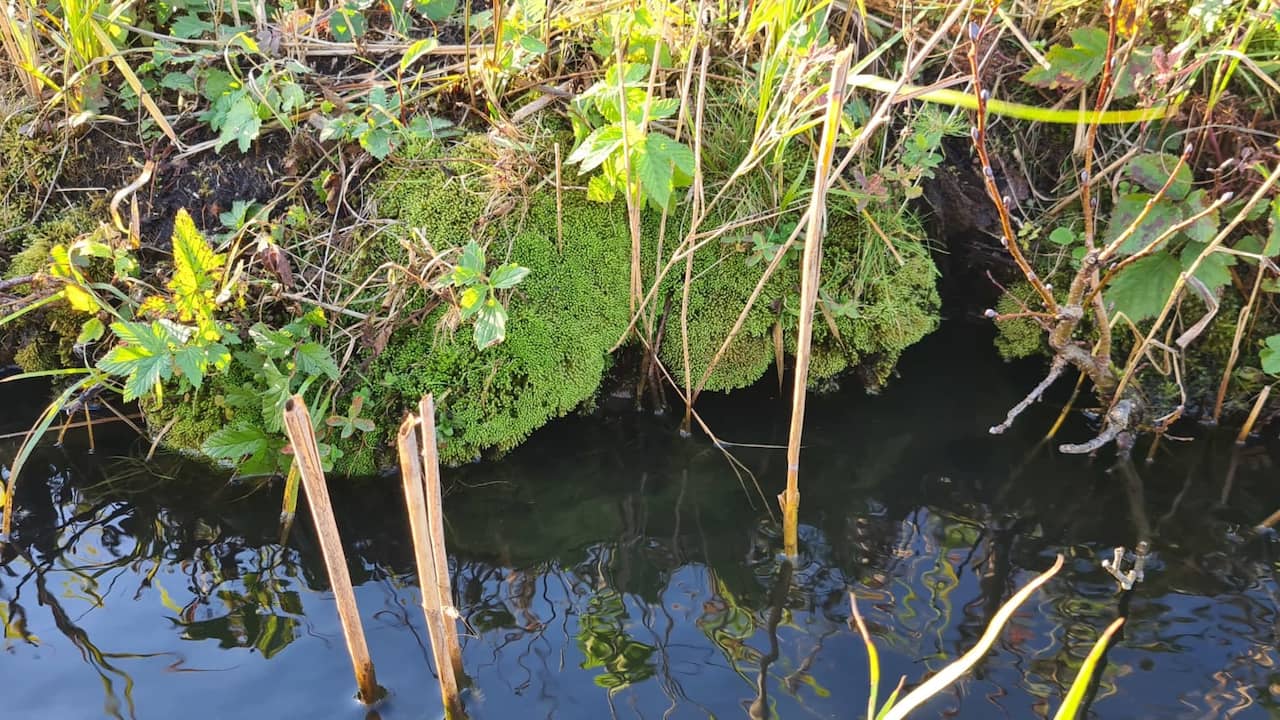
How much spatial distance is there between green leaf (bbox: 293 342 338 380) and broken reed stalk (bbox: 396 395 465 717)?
76 centimetres

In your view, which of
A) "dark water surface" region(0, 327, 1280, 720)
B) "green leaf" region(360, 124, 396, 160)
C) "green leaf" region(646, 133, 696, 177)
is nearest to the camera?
"dark water surface" region(0, 327, 1280, 720)

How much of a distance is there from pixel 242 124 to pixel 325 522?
61.1 inches

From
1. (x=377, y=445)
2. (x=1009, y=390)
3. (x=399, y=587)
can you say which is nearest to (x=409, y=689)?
(x=399, y=587)

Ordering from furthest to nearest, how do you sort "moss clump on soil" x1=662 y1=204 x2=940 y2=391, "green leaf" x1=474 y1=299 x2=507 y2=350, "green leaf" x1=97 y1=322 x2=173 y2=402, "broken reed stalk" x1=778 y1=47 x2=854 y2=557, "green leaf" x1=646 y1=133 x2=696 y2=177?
"moss clump on soil" x1=662 y1=204 x2=940 y2=391 < "green leaf" x1=646 y1=133 x2=696 y2=177 < "green leaf" x1=474 y1=299 x2=507 y2=350 < "green leaf" x1=97 y1=322 x2=173 y2=402 < "broken reed stalk" x1=778 y1=47 x2=854 y2=557

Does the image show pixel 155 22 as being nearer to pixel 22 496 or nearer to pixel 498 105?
pixel 498 105

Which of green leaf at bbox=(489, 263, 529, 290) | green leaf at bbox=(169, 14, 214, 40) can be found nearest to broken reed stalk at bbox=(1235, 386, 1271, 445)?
green leaf at bbox=(489, 263, 529, 290)

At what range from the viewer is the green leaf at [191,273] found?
6.97 feet

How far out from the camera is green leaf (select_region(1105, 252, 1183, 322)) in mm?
2469

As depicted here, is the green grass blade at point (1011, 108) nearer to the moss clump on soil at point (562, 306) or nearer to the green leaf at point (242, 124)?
the moss clump on soil at point (562, 306)

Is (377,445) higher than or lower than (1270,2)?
lower

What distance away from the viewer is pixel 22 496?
245 centimetres

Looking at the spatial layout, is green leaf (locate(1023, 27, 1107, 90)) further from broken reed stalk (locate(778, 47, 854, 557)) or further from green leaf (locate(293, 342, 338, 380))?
green leaf (locate(293, 342, 338, 380))

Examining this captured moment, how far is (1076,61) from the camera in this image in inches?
99.5

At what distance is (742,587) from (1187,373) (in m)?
1.87
